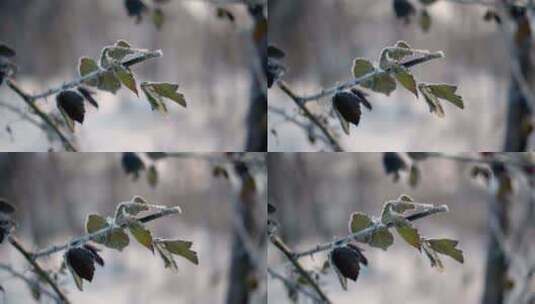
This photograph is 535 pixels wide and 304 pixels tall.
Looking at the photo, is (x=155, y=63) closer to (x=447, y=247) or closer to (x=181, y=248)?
(x=181, y=248)

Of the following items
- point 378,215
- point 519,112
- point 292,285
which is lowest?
point 292,285

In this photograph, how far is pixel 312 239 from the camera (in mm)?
1138

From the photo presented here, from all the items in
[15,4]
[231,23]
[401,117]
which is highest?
[15,4]

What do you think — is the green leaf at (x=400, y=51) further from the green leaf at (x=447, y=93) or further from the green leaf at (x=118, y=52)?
the green leaf at (x=118, y=52)

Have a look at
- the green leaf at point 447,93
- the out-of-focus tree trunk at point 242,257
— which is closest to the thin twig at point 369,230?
the green leaf at point 447,93

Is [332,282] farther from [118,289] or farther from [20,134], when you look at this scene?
[118,289]

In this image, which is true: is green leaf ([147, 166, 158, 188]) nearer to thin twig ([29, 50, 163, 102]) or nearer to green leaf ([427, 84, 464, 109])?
thin twig ([29, 50, 163, 102])

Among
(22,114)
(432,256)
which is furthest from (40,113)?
(432,256)

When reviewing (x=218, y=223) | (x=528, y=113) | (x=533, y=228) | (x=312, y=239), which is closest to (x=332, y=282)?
(x=312, y=239)

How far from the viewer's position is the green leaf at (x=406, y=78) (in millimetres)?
765

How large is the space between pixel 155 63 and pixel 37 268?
0.51 metres

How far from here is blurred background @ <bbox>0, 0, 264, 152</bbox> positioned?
4.03 feet

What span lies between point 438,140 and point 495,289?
341mm

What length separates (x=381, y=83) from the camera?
2.69 feet
